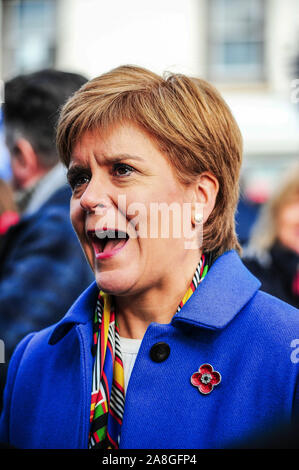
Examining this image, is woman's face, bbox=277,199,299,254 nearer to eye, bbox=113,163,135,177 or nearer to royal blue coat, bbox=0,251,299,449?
royal blue coat, bbox=0,251,299,449

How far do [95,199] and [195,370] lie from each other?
50 cm

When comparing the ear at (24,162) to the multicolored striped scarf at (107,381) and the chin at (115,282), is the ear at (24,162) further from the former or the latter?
the chin at (115,282)

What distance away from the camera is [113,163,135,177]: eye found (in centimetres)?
169

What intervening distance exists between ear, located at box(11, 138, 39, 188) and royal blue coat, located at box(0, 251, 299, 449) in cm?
115

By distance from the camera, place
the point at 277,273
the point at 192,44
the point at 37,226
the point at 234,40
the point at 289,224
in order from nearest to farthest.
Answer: the point at 37,226 < the point at 277,273 < the point at 289,224 < the point at 192,44 < the point at 234,40

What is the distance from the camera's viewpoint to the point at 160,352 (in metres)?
1.67

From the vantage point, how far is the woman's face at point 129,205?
169 cm

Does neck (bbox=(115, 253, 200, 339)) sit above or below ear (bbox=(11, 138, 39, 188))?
below

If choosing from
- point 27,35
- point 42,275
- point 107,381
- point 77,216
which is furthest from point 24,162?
point 27,35

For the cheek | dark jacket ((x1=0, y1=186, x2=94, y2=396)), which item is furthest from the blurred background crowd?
the cheek

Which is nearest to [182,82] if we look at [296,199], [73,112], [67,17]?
[73,112]

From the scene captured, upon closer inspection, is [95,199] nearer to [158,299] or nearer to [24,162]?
[158,299]

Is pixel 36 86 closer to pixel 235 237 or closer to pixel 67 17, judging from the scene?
pixel 235 237

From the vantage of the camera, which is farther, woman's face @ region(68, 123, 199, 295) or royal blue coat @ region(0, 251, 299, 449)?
woman's face @ region(68, 123, 199, 295)
